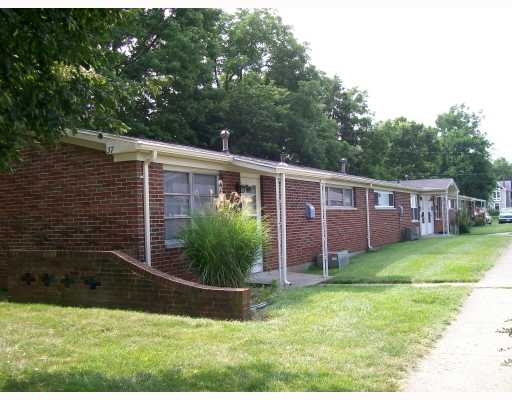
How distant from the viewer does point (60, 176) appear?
10.6m

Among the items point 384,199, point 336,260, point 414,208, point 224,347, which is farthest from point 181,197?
point 414,208

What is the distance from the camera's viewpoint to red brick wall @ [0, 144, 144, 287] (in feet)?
32.3

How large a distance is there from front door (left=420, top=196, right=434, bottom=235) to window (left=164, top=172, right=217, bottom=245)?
2130 cm

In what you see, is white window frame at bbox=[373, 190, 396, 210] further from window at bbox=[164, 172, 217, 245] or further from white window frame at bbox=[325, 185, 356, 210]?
window at bbox=[164, 172, 217, 245]

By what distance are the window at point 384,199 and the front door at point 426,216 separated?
22.7ft

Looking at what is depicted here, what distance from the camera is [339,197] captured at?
18172 mm

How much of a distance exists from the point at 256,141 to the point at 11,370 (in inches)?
999

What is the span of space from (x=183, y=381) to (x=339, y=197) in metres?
13.7

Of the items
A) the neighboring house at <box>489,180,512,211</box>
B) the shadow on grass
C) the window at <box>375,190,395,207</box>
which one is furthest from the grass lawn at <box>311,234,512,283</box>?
the neighboring house at <box>489,180,512,211</box>

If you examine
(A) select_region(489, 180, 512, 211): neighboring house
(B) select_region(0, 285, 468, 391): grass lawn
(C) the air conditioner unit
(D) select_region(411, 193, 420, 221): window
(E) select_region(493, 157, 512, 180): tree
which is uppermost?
(E) select_region(493, 157, 512, 180): tree

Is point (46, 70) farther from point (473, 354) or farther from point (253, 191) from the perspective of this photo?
point (253, 191)

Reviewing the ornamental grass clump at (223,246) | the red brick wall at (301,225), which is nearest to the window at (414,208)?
the red brick wall at (301,225)

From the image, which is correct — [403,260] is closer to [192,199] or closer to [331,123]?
[192,199]

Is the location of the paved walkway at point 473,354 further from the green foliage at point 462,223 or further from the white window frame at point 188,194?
the green foliage at point 462,223
